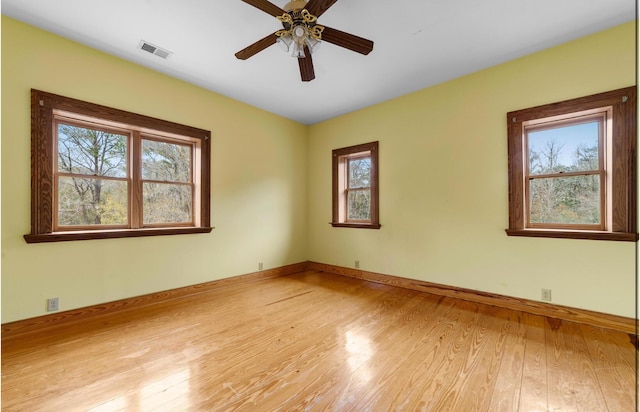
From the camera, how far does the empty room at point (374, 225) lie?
5.66 ft

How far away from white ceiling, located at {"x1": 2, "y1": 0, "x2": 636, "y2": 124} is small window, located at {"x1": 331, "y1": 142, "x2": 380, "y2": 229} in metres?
1.22

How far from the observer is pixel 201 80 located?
10.8 feet

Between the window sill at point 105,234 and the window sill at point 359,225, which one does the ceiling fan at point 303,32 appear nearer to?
the window sill at point 105,234

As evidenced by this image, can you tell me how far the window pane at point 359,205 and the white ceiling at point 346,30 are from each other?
68.4 inches

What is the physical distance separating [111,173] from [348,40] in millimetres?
2896

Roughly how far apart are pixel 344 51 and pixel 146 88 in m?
2.36

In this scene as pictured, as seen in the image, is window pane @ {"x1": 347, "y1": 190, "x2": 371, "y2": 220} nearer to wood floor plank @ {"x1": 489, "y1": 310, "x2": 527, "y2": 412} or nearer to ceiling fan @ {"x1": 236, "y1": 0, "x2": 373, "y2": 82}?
wood floor plank @ {"x1": 489, "y1": 310, "x2": 527, "y2": 412}

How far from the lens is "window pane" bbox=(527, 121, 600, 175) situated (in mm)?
2559

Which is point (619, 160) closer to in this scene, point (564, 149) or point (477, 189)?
point (564, 149)

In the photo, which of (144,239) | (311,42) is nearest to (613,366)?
(311,42)

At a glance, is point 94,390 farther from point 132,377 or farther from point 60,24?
point 60,24

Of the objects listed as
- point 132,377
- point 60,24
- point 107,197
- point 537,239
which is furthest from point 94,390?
point 537,239

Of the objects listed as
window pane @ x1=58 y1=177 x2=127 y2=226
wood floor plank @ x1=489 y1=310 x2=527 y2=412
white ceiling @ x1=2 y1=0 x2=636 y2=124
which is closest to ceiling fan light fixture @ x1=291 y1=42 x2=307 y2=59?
white ceiling @ x1=2 y1=0 x2=636 y2=124

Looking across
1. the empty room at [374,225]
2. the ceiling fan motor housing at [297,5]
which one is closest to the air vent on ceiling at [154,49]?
the empty room at [374,225]
